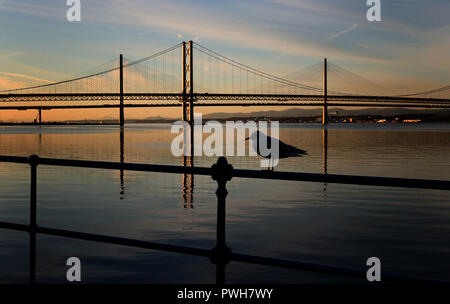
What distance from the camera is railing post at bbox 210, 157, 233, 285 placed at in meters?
2.73

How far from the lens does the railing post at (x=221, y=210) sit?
2729mm

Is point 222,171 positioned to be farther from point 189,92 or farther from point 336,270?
point 189,92

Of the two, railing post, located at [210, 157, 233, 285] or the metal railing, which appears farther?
railing post, located at [210, 157, 233, 285]

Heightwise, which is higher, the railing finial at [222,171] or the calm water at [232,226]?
the railing finial at [222,171]

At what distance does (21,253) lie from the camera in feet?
19.8

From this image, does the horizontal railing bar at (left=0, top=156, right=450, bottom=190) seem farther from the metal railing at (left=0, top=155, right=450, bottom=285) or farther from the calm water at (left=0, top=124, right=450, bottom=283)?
the calm water at (left=0, top=124, right=450, bottom=283)

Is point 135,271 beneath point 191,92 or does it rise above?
beneath

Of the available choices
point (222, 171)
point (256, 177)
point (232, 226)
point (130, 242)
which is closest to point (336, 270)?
point (256, 177)

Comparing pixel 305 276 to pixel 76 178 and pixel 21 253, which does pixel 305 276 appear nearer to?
pixel 21 253

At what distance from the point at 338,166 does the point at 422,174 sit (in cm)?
397

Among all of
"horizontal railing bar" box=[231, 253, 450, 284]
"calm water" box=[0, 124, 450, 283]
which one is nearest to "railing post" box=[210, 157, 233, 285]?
"horizontal railing bar" box=[231, 253, 450, 284]

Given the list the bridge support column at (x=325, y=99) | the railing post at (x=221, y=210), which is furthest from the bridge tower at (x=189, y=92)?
the railing post at (x=221, y=210)

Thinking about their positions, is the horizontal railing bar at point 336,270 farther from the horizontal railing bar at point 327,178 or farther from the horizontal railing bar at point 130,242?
the horizontal railing bar at point 327,178
